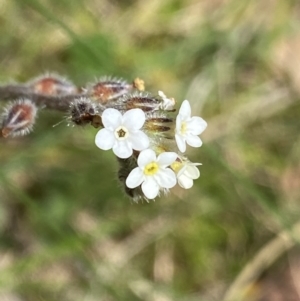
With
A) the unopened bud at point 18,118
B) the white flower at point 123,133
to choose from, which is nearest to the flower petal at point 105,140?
the white flower at point 123,133

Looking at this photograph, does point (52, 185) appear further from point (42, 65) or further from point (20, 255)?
point (42, 65)

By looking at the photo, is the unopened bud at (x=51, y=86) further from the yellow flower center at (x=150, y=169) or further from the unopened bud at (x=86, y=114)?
the yellow flower center at (x=150, y=169)

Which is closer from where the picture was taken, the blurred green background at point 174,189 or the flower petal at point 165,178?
the flower petal at point 165,178

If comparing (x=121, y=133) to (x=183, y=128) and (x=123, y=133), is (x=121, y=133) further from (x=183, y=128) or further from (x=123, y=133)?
(x=183, y=128)

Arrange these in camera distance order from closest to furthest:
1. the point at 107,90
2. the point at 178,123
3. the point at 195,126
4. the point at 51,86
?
the point at 178,123 < the point at 195,126 < the point at 107,90 < the point at 51,86

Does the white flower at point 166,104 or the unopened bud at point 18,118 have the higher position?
the unopened bud at point 18,118

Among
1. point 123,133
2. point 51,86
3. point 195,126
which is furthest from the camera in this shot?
point 51,86

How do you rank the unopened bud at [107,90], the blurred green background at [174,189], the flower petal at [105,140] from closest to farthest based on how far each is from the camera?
the flower petal at [105,140] < the unopened bud at [107,90] < the blurred green background at [174,189]

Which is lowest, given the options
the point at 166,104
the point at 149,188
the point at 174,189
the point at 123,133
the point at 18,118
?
the point at 149,188

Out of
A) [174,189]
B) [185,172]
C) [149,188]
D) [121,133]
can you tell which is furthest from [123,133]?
[174,189]
